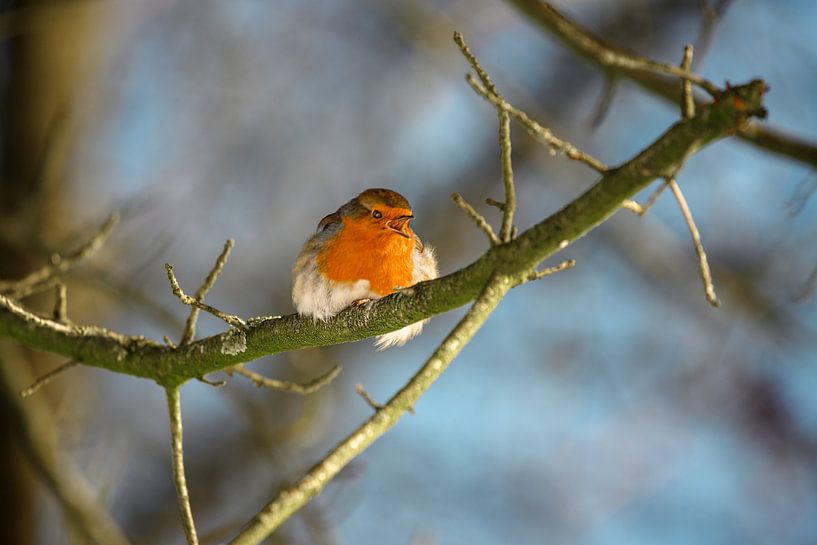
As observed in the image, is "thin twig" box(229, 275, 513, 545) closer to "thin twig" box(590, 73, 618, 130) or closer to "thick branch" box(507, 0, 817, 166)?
"thick branch" box(507, 0, 817, 166)

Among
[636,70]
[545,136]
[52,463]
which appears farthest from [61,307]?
[636,70]

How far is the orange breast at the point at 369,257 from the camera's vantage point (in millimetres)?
3781

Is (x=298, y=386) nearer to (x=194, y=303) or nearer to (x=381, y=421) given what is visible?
(x=194, y=303)

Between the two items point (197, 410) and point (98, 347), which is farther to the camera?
point (197, 410)

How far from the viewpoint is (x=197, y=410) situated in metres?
10.3

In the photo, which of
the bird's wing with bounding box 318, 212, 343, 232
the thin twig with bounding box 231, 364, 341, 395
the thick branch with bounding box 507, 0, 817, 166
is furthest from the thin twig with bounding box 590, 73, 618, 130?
the thin twig with bounding box 231, 364, 341, 395

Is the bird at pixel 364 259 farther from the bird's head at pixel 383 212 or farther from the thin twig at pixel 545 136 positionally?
the thin twig at pixel 545 136

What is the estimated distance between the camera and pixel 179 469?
297cm

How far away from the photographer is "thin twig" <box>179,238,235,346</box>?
2.85 metres

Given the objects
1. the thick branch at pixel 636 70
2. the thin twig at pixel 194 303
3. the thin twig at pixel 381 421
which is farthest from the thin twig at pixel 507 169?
the thin twig at pixel 194 303

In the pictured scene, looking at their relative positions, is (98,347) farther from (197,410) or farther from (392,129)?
(392,129)

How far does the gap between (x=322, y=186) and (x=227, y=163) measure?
124 centimetres

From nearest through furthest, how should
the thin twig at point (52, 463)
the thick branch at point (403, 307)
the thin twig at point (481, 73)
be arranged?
the thick branch at point (403, 307) < the thin twig at point (481, 73) < the thin twig at point (52, 463)

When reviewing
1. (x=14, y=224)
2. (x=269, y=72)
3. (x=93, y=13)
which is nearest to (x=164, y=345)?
(x=14, y=224)
